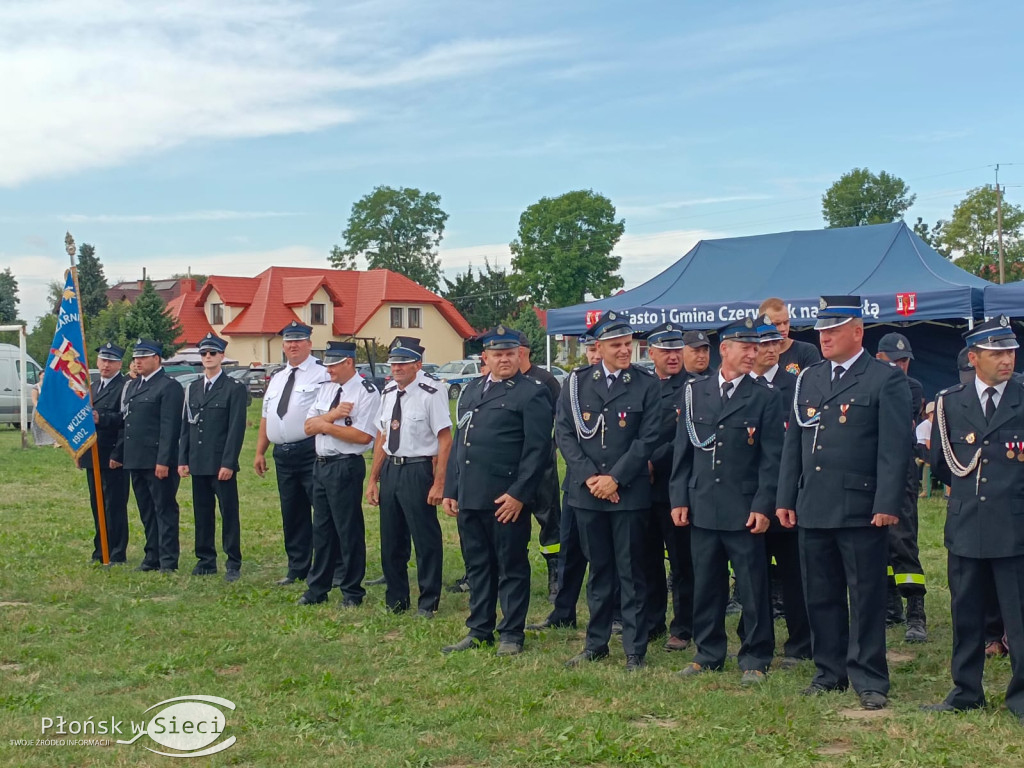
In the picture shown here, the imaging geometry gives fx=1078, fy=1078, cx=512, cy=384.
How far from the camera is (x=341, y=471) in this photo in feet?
28.0

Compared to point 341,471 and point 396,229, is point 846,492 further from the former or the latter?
point 396,229

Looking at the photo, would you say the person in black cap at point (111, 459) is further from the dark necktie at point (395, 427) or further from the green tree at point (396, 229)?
the green tree at point (396, 229)

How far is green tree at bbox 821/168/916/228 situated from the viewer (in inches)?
2859

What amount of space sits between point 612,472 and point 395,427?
2.07 m

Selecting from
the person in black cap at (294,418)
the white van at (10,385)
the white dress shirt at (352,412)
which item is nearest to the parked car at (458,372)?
the white van at (10,385)

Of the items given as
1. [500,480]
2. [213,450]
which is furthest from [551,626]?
[213,450]

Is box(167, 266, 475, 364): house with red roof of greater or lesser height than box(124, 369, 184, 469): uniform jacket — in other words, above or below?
above

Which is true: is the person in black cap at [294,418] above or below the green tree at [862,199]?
below

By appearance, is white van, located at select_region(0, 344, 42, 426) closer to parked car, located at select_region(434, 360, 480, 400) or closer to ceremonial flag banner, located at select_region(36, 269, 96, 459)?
parked car, located at select_region(434, 360, 480, 400)

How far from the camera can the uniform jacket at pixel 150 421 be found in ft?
32.7

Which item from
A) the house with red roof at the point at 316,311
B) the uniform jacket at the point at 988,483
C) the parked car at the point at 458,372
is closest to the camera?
the uniform jacket at the point at 988,483
